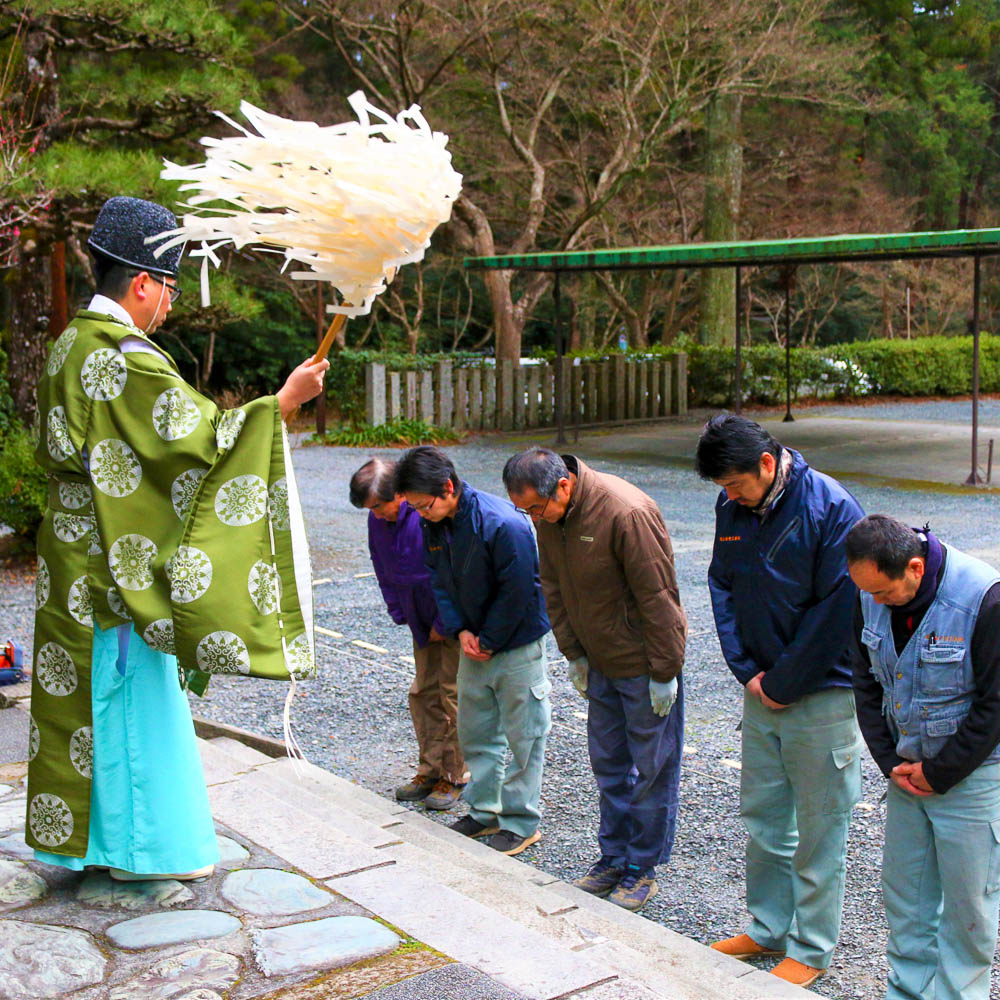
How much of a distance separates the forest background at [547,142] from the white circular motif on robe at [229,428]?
20.4 feet

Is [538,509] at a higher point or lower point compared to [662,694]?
higher

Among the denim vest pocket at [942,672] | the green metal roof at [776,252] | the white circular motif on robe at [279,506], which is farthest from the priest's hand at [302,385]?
the green metal roof at [776,252]

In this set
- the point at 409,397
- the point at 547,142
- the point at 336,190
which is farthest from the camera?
the point at 547,142

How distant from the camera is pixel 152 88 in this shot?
35.3 feet

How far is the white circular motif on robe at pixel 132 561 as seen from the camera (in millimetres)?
2996

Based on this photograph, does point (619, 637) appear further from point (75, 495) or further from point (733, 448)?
point (75, 495)

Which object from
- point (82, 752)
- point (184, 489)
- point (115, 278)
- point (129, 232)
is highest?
point (129, 232)

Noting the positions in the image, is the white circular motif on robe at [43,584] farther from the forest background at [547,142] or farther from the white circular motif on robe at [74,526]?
the forest background at [547,142]

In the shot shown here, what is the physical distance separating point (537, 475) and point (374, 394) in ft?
44.7

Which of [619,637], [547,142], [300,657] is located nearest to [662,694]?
[619,637]

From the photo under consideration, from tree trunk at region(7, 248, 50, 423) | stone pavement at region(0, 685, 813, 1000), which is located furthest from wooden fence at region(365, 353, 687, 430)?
stone pavement at region(0, 685, 813, 1000)

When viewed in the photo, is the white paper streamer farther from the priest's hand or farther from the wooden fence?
the wooden fence

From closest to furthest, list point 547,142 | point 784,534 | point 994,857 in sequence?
1. point 994,857
2. point 784,534
3. point 547,142

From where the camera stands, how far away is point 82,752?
3115 millimetres
